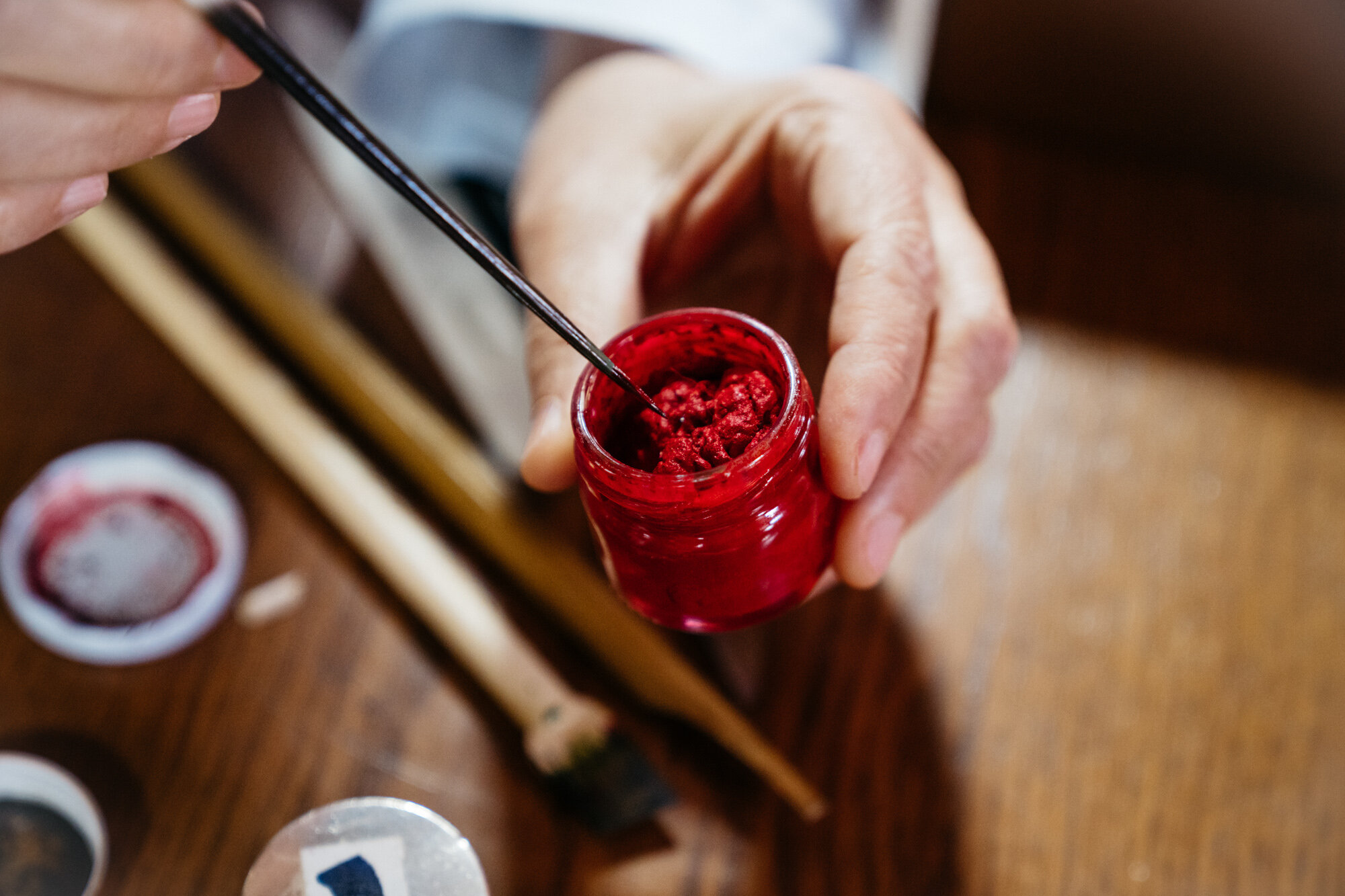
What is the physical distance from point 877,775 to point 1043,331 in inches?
18.0

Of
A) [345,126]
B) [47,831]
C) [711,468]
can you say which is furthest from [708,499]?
[47,831]

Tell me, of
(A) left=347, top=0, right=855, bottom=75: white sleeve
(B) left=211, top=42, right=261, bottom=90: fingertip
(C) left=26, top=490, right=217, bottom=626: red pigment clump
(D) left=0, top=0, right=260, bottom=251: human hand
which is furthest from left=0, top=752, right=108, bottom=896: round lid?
(A) left=347, top=0, right=855, bottom=75: white sleeve

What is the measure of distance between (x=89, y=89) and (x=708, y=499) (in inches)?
13.3

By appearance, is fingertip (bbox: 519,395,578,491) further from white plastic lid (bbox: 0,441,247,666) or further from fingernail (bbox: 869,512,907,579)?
white plastic lid (bbox: 0,441,247,666)

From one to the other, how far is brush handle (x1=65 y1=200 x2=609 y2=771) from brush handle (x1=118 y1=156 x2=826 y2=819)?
34mm

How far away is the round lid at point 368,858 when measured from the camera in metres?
0.51

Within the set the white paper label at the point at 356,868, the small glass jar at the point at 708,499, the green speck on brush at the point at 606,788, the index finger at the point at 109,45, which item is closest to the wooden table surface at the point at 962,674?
the green speck on brush at the point at 606,788

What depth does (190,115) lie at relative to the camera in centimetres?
50

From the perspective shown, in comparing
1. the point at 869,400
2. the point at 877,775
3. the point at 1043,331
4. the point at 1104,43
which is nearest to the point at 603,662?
the point at 877,775

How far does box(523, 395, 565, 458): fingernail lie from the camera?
0.62 meters

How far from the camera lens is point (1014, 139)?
107cm

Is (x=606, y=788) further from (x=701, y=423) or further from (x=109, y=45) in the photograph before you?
(x=109, y=45)

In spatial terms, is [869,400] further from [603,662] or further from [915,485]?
[603,662]

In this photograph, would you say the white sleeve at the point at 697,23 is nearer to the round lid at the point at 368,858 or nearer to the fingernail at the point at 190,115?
the fingernail at the point at 190,115
